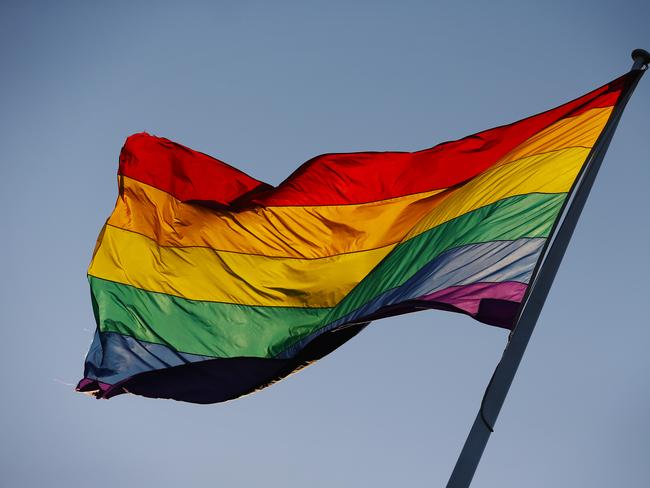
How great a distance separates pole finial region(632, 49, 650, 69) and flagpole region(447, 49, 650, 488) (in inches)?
30.1

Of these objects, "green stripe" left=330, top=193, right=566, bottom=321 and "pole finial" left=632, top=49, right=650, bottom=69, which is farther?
"pole finial" left=632, top=49, right=650, bottom=69

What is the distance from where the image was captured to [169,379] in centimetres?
1297

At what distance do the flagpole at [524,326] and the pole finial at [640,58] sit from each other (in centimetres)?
77

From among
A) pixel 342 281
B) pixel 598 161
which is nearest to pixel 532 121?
pixel 598 161

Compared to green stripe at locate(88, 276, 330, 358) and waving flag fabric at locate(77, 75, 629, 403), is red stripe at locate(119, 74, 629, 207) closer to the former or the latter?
waving flag fabric at locate(77, 75, 629, 403)

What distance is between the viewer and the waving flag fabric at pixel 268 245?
36.6 feet

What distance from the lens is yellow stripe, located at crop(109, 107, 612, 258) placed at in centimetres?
1285

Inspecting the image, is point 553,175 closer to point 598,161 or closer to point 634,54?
point 598,161

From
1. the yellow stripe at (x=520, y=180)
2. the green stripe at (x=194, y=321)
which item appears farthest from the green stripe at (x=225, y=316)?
the yellow stripe at (x=520, y=180)

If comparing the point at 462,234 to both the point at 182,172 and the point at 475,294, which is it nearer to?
the point at 475,294

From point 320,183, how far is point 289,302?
5.96 ft

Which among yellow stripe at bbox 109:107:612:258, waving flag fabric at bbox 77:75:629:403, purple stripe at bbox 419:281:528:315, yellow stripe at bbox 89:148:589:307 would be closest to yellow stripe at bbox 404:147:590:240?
waving flag fabric at bbox 77:75:629:403

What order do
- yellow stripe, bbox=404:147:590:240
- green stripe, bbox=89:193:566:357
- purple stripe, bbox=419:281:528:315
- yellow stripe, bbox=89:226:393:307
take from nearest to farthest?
purple stripe, bbox=419:281:528:315 → yellow stripe, bbox=404:147:590:240 → green stripe, bbox=89:193:566:357 → yellow stripe, bbox=89:226:393:307

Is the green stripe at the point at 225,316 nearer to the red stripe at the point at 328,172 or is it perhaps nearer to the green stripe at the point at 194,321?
the green stripe at the point at 194,321
